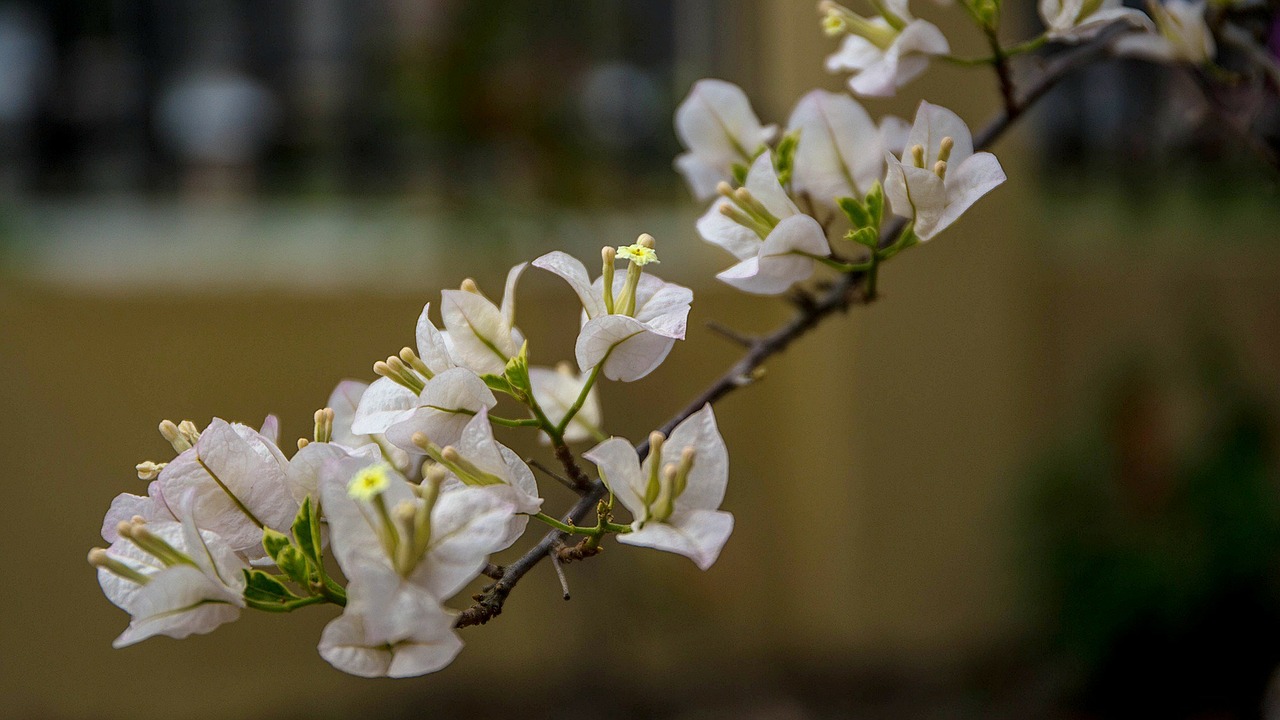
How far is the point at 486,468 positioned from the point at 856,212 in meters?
0.17

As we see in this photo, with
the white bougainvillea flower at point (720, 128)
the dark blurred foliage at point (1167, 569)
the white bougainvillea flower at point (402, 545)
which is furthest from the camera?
the dark blurred foliage at point (1167, 569)

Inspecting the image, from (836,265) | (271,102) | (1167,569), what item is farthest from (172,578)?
(271,102)

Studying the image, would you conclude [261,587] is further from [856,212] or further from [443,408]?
[856,212]

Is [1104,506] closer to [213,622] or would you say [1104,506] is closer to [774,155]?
[774,155]

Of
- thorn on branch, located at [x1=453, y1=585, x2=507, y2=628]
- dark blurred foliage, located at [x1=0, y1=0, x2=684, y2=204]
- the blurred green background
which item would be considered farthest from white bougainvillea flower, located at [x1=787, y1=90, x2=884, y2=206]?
dark blurred foliage, located at [x1=0, y1=0, x2=684, y2=204]

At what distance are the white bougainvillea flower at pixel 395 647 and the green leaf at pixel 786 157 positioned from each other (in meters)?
0.24

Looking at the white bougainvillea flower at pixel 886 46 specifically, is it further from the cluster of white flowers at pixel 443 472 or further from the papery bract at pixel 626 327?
→ the papery bract at pixel 626 327

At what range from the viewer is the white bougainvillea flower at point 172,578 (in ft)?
1.03

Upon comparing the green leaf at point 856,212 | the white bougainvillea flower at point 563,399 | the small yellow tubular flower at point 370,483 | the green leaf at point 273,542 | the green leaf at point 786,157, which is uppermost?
the green leaf at point 786,157

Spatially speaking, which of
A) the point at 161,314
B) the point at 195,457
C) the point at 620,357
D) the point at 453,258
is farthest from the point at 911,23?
the point at 161,314

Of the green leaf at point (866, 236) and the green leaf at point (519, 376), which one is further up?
the green leaf at point (866, 236)

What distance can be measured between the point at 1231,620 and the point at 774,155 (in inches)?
58.4

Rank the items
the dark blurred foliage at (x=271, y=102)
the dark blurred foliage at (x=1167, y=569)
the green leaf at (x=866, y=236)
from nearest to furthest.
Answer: the green leaf at (x=866, y=236), the dark blurred foliage at (x=1167, y=569), the dark blurred foliage at (x=271, y=102)

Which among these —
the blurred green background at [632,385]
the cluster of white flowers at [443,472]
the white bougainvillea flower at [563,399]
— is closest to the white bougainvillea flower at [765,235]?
the cluster of white flowers at [443,472]
